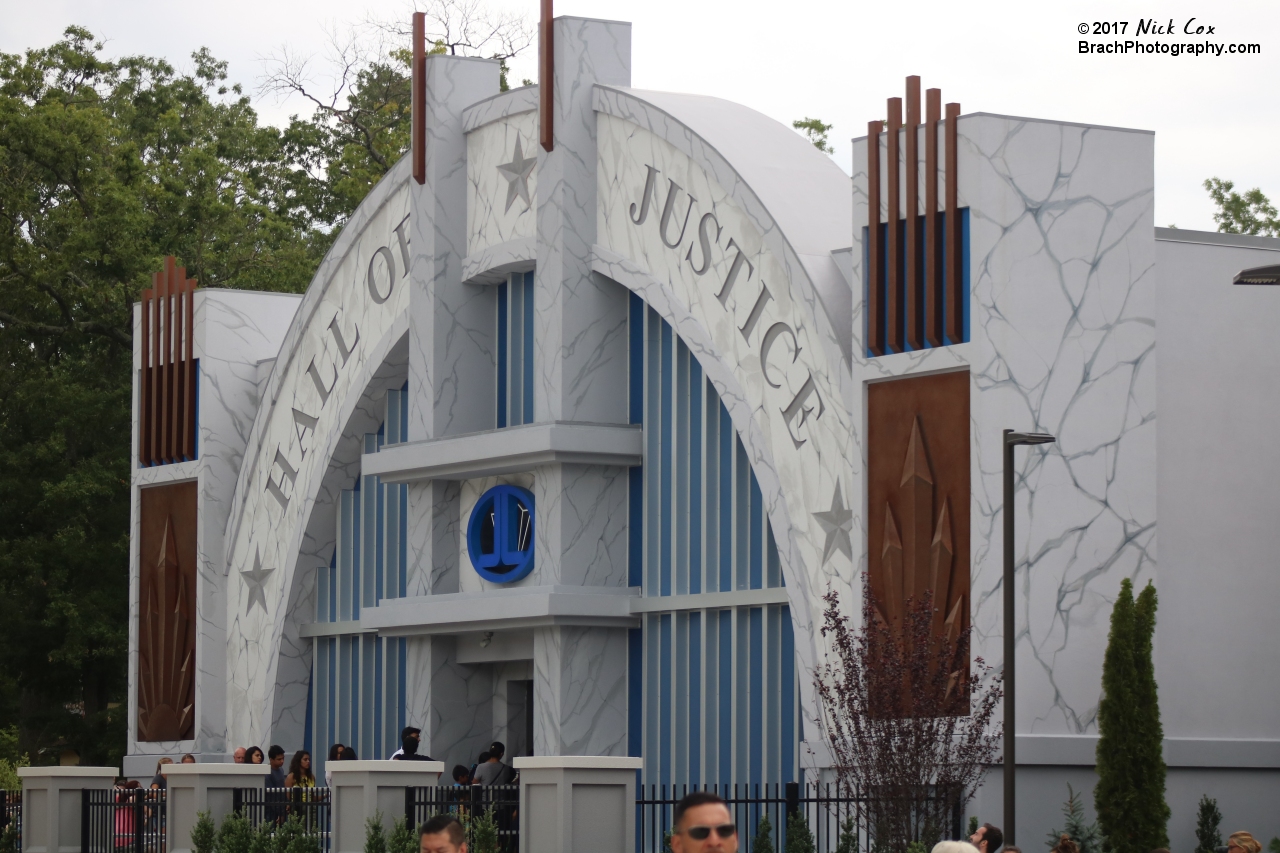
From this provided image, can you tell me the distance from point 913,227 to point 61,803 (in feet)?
44.2

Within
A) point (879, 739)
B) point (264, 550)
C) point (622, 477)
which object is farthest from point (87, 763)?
point (879, 739)

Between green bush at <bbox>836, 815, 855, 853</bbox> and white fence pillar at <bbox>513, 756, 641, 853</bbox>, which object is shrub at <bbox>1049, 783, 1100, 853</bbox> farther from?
white fence pillar at <bbox>513, 756, 641, 853</bbox>

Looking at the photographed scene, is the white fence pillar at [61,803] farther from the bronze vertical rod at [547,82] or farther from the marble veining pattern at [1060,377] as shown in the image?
the marble veining pattern at [1060,377]

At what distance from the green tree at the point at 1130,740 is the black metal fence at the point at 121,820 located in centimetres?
1164

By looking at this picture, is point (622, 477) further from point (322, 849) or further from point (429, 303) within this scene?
point (322, 849)

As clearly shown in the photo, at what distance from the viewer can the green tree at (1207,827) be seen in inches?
799

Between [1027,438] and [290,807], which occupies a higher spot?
[1027,438]

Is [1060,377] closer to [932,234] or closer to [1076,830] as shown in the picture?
[932,234]

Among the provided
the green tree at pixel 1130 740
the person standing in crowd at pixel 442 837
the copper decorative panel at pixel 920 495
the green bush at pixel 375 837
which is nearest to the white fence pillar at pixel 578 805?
the green bush at pixel 375 837

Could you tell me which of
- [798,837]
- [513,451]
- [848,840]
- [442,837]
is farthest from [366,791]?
[442,837]

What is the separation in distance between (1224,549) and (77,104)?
38.4m

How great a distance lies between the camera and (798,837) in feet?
66.2

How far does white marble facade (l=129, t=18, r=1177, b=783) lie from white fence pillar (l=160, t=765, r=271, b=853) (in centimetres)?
433

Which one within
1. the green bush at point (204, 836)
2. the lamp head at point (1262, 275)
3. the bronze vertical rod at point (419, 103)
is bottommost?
the green bush at point (204, 836)
